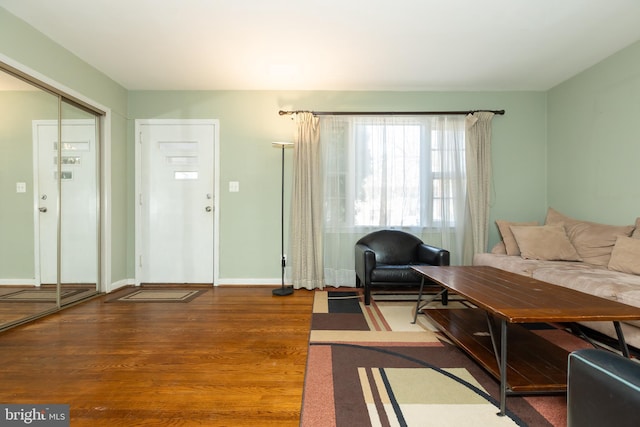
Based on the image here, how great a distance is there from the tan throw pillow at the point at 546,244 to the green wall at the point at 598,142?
0.51m

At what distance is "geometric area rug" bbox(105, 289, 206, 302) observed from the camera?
323 cm

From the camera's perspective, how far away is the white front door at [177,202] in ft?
12.6

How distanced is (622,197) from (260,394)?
148 inches

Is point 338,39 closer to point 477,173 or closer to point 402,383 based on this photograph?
point 477,173

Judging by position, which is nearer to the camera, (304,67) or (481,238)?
(304,67)

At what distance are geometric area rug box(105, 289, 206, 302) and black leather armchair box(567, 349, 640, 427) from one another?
3267 millimetres

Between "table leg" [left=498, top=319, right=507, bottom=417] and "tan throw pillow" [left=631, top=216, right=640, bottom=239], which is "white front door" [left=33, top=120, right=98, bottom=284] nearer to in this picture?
"table leg" [left=498, top=319, right=507, bottom=417]

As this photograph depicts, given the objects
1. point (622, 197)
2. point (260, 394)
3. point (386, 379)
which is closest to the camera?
point (260, 394)

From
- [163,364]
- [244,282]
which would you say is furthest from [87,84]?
[163,364]

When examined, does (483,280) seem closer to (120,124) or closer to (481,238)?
(481,238)

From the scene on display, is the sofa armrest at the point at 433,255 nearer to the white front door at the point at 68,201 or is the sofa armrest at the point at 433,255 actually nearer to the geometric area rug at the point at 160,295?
the geometric area rug at the point at 160,295

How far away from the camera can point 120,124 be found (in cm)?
373

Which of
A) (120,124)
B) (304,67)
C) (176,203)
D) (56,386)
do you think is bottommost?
(56,386)

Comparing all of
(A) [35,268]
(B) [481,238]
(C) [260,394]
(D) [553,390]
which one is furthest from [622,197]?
(A) [35,268]
